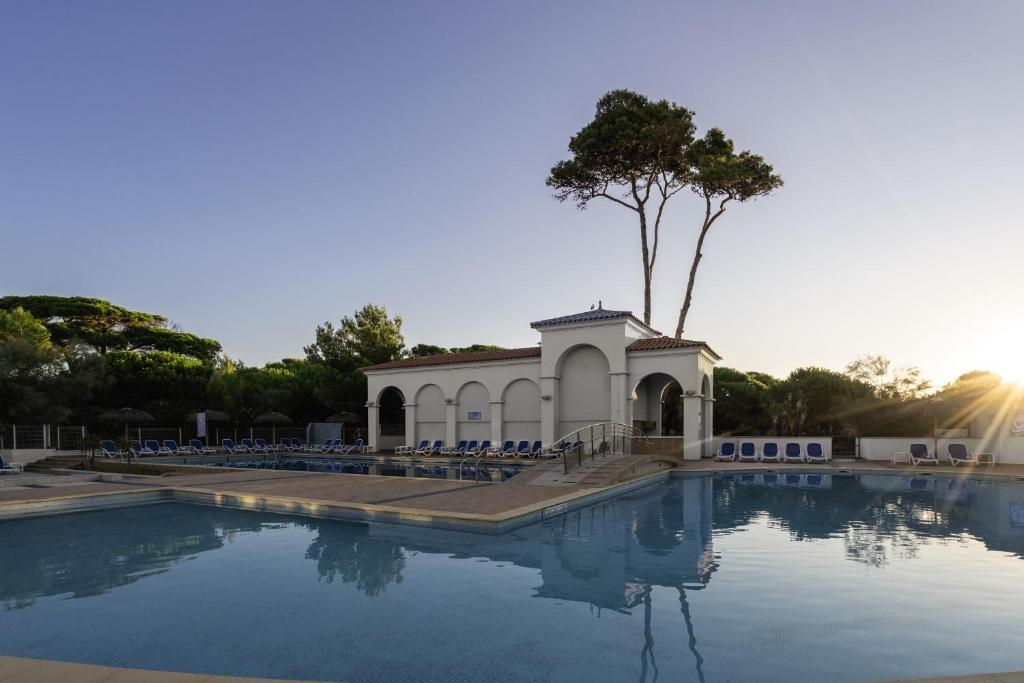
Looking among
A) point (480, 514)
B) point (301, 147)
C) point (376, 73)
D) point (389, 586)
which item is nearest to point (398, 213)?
point (301, 147)

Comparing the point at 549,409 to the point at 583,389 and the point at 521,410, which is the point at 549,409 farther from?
the point at 521,410

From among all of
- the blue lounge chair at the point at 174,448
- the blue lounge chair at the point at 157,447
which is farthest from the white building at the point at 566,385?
the blue lounge chair at the point at 157,447

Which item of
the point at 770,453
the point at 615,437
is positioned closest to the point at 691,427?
the point at 615,437

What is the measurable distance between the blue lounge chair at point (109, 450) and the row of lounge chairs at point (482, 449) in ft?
36.2

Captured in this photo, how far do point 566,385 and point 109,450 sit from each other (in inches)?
733

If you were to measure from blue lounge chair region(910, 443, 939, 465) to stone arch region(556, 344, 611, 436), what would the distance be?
36.7ft

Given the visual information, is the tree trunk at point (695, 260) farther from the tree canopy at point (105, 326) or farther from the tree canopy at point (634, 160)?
the tree canopy at point (105, 326)

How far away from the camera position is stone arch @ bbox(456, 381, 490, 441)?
26.0 meters

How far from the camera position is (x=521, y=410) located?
24922mm

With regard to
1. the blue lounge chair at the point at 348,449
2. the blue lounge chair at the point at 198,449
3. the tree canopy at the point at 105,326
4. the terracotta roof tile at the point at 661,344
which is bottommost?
the blue lounge chair at the point at 348,449

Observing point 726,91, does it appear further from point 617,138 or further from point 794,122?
point 617,138

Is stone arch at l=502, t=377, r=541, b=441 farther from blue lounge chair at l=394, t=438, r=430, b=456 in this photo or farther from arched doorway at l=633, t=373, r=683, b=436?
arched doorway at l=633, t=373, r=683, b=436

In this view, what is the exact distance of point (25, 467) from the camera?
21.3 m

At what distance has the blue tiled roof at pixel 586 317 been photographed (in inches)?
863
